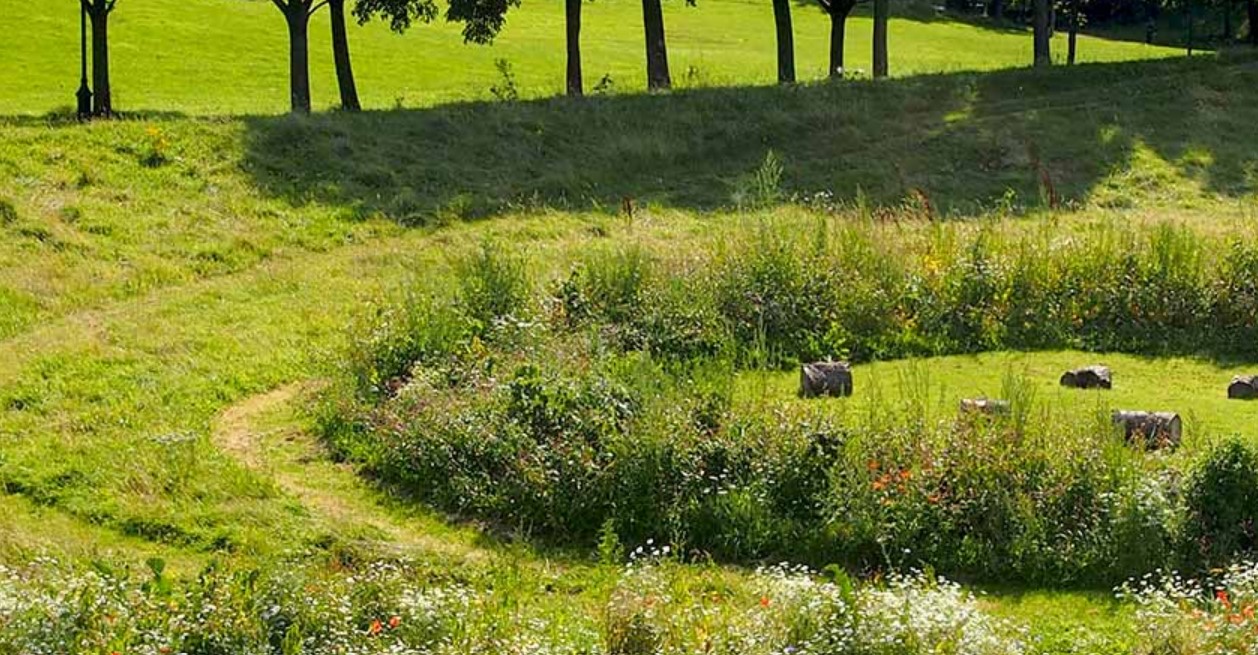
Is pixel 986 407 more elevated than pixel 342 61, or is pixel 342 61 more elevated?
pixel 342 61

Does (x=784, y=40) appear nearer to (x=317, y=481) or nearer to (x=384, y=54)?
(x=384, y=54)

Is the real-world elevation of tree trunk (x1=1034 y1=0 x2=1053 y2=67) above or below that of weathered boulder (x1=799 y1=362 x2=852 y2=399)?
above

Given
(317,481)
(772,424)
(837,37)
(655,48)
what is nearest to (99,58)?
(655,48)

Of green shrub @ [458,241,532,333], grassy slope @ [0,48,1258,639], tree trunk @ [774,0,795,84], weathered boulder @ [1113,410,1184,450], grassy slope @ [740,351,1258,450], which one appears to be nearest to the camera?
grassy slope @ [0,48,1258,639]

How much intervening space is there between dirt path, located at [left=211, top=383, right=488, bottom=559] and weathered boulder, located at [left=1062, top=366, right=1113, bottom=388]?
7302 mm

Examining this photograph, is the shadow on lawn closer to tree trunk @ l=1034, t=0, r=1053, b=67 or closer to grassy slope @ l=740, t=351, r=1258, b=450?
→ tree trunk @ l=1034, t=0, r=1053, b=67

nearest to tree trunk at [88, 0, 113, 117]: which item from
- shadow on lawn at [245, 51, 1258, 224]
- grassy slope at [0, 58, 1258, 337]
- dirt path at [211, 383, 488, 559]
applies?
grassy slope at [0, 58, 1258, 337]

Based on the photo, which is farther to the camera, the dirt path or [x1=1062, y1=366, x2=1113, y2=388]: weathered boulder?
[x1=1062, y1=366, x2=1113, y2=388]: weathered boulder

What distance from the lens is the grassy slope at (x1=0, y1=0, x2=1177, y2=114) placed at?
1745 inches

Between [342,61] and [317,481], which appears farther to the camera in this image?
[342,61]

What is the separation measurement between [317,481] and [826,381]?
18.0 ft

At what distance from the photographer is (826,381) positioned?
674 inches

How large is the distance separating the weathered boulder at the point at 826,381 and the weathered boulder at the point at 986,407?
228 centimetres

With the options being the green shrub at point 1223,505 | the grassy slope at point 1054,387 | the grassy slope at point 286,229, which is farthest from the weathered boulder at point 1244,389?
the green shrub at point 1223,505
